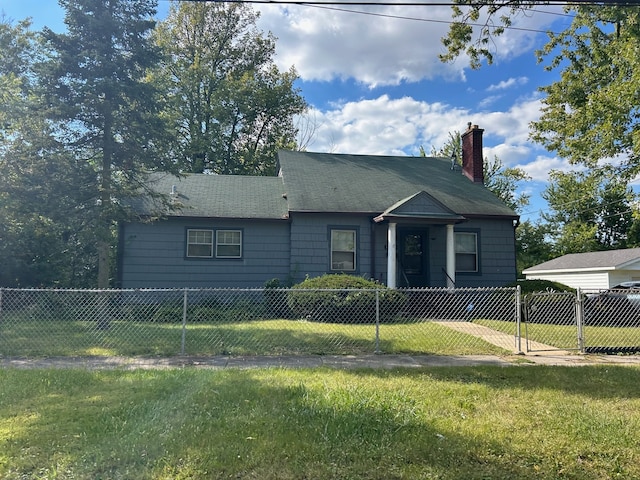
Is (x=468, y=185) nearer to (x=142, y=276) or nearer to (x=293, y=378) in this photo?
(x=142, y=276)

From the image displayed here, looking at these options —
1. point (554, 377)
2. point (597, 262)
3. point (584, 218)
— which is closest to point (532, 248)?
point (584, 218)

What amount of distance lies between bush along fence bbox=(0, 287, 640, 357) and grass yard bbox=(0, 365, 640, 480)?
1.93 metres

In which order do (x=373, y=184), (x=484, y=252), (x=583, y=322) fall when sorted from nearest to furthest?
(x=583, y=322) < (x=484, y=252) < (x=373, y=184)

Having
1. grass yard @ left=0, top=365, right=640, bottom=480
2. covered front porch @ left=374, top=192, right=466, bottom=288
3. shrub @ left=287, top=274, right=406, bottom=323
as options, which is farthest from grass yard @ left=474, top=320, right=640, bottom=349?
covered front porch @ left=374, top=192, right=466, bottom=288

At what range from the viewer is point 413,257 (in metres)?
15.7

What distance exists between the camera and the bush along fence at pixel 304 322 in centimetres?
792

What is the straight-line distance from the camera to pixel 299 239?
14.6 m

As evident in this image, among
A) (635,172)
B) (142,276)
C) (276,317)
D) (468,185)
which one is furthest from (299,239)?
(635,172)

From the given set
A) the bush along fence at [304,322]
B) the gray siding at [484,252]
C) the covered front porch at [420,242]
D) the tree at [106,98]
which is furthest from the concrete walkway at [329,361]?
the gray siding at [484,252]

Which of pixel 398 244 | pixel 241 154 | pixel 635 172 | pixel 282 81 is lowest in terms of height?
pixel 398 244

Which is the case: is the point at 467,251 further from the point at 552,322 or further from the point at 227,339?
the point at 227,339

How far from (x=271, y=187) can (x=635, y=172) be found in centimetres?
1539

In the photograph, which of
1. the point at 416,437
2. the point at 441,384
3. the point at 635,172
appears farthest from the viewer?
the point at 635,172

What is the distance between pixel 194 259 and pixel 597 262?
22.3m
